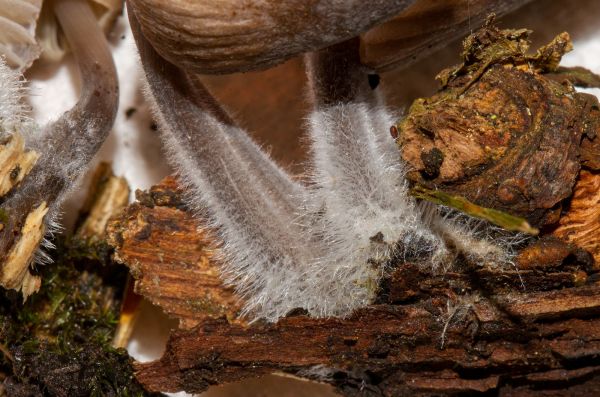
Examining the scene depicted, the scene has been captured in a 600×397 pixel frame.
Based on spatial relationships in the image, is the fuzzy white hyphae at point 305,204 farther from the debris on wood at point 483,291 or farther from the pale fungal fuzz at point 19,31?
the pale fungal fuzz at point 19,31

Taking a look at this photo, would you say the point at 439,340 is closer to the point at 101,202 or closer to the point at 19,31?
the point at 101,202

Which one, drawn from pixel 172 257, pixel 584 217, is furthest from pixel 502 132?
pixel 172 257

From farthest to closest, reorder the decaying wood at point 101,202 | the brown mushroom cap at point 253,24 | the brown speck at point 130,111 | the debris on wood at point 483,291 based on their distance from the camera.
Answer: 1. the brown speck at point 130,111
2. the decaying wood at point 101,202
3. the debris on wood at point 483,291
4. the brown mushroom cap at point 253,24

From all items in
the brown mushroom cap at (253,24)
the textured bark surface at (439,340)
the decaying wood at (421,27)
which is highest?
the decaying wood at (421,27)

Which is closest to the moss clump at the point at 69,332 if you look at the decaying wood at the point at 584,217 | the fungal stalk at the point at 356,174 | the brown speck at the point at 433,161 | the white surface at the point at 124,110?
the white surface at the point at 124,110

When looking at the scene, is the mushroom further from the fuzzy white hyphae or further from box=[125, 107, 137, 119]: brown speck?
box=[125, 107, 137, 119]: brown speck
